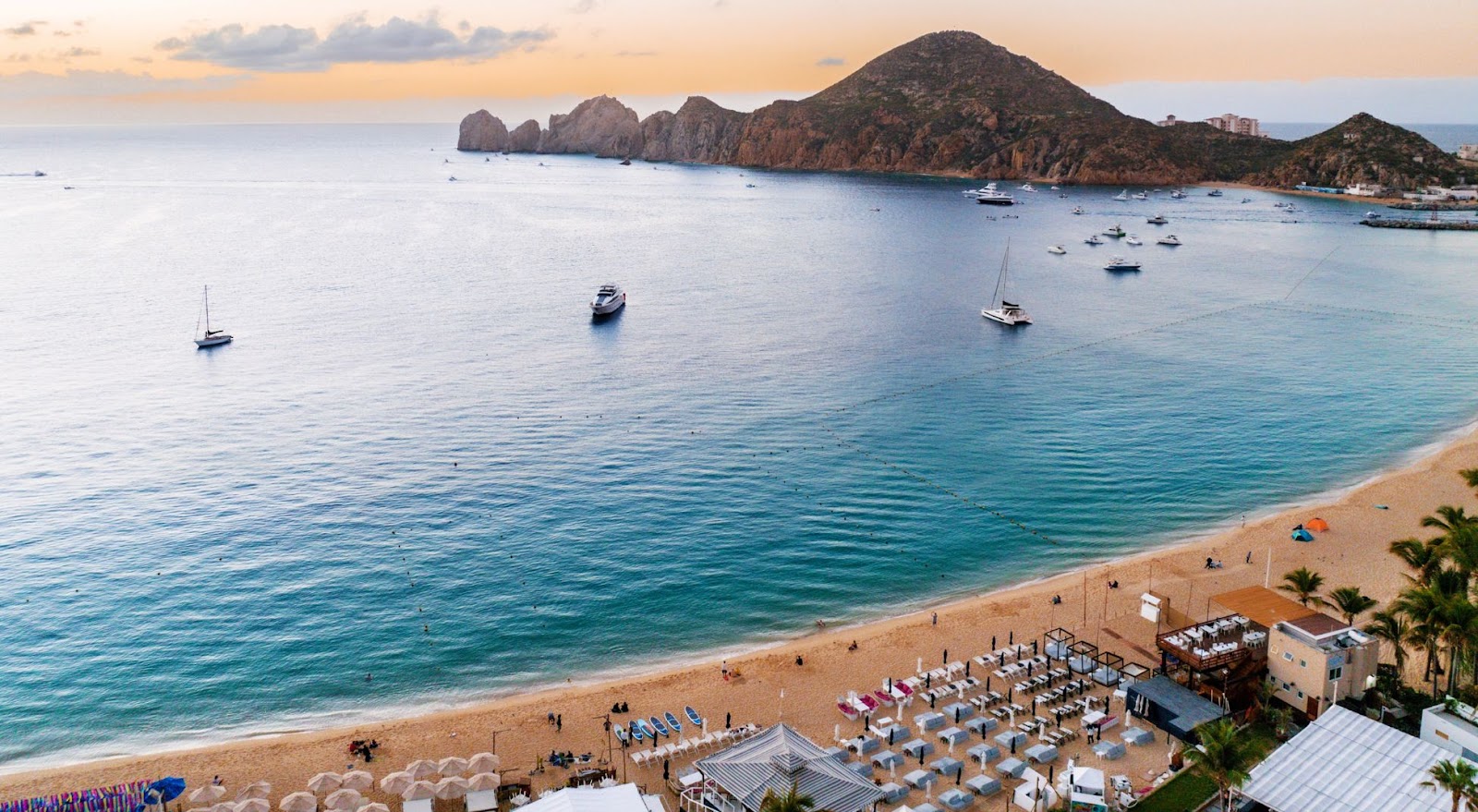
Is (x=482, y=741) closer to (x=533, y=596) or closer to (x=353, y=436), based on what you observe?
(x=533, y=596)

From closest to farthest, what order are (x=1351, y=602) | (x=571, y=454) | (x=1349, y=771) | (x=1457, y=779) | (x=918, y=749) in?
(x=1457, y=779) → (x=1349, y=771) → (x=918, y=749) → (x=1351, y=602) → (x=571, y=454)

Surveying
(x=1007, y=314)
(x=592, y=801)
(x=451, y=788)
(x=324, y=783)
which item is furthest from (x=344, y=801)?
(x=1007, y=314)

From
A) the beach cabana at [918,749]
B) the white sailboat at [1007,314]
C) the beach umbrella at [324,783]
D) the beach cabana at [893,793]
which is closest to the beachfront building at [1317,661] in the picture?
the beach cabana at [918,749]

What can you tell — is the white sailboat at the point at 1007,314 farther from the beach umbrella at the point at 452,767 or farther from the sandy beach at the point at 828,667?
the beach umbrella at the point at 452,767

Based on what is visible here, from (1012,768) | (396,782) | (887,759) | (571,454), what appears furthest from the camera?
(571,454)

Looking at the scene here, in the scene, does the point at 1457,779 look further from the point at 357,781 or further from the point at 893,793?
the point at 357,781

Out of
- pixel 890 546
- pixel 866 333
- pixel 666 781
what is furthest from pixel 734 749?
pixel 866 333

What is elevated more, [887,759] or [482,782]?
[887,759]
